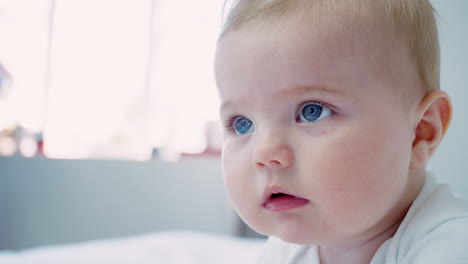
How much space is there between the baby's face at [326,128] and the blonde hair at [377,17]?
1.1 inches

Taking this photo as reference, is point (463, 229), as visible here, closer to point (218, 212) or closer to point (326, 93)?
point (326, 93)

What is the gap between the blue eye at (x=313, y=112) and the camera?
682 mm

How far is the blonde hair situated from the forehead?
22 millimetres

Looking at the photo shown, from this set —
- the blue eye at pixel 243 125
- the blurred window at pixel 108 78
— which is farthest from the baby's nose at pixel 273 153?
the blurred window at pixel 108 78

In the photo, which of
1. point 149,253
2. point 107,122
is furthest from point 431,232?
point 107,122

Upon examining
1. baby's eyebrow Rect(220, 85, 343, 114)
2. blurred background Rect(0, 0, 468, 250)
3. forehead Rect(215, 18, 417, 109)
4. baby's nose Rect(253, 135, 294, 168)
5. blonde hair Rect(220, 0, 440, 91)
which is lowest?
blurred background Rect(0, 0, 468, 250)

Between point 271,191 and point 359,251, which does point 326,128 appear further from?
point 359,251

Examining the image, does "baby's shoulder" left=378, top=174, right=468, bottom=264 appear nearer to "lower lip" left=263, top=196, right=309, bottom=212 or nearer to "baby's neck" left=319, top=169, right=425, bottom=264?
"baby's neck" left=319, top=169, right=425, bottom=264

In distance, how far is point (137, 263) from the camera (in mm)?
1326

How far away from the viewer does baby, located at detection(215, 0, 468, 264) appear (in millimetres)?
651

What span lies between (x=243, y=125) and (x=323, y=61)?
0.72 feet

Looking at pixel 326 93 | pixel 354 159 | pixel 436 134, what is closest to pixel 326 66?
pixel 326 93

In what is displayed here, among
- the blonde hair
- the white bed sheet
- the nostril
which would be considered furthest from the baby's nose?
the white bed sheet

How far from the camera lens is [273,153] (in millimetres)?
646
